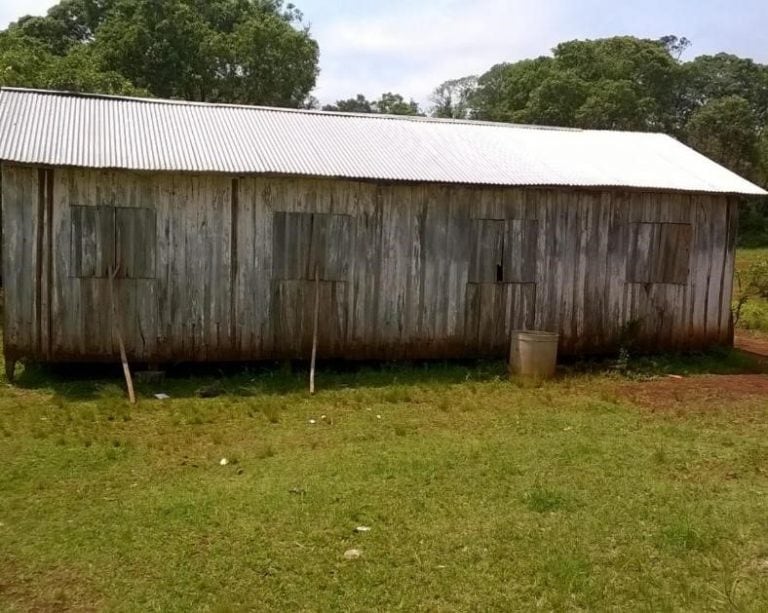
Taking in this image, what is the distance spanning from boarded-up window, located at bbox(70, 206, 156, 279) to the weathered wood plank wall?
0.02 meters

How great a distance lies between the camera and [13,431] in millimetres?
8156

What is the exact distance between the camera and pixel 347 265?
11555mm

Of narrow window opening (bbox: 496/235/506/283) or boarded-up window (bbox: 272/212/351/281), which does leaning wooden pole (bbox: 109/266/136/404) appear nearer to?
boarded-up window (bbox: 272/212/351/281)

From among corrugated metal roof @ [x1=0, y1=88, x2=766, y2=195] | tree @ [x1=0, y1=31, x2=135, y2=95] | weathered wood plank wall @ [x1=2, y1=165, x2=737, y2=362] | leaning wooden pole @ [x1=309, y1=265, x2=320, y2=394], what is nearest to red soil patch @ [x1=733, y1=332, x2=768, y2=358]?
weathered wood plank wall @ [x1=2, y1=165, x2=737, y2=362]

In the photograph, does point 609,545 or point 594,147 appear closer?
point 609,545

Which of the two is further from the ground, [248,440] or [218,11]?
[218,11]

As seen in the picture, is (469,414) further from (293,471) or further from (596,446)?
(293,471)

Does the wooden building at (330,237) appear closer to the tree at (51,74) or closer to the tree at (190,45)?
the tree at (51,74)

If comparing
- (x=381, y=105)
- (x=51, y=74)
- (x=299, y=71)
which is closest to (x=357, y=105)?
(x=381, y=105)

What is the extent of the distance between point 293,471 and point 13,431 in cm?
332

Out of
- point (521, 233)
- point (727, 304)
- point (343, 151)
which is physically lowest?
point (727, 304)

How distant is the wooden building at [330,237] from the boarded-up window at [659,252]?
3 centimetres

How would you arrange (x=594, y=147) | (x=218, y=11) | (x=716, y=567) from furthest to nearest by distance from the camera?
(x=218, y=11) → (x=594, y=147) → (x=716, y=567)

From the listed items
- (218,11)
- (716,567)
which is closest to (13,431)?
(716,567)
